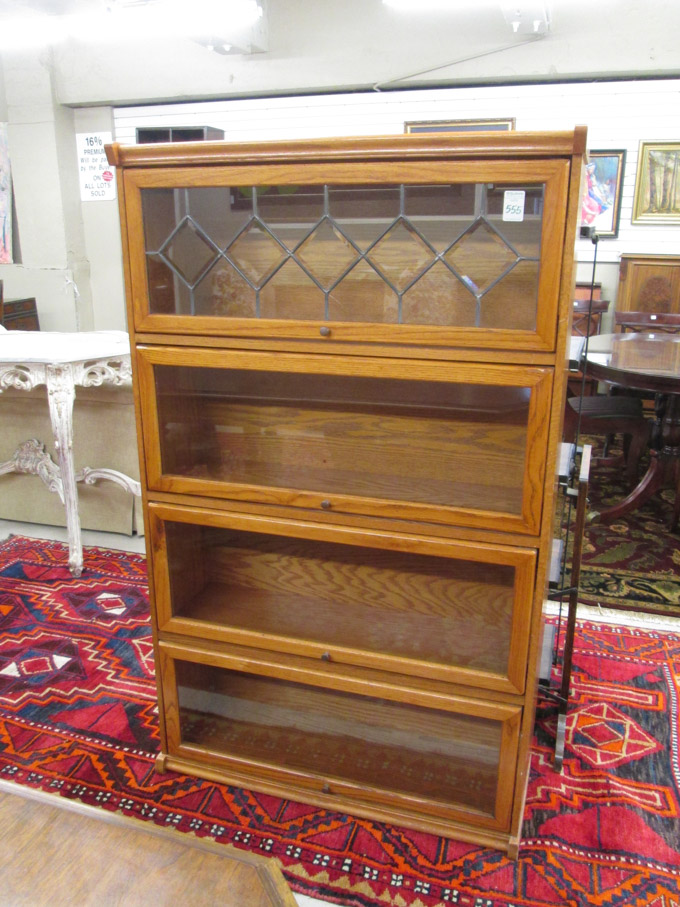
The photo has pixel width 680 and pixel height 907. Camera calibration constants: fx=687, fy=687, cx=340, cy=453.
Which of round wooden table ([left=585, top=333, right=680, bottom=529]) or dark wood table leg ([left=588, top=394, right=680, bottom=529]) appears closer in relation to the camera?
round wooden table ([left=585, top=333, right=680, bottom=529])

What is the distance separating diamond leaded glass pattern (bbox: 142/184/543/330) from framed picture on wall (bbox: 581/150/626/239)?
4.52 meters

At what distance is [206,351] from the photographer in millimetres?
1560

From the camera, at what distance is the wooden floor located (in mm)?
1000

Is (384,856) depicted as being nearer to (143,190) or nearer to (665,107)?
(143,190)

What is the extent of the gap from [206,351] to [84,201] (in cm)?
606

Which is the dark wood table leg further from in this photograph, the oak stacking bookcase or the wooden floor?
the wooden floor

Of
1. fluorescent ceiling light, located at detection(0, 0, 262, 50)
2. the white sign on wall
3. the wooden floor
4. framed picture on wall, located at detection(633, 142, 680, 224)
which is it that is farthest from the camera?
the white sign on wall

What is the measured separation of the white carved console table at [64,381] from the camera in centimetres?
275

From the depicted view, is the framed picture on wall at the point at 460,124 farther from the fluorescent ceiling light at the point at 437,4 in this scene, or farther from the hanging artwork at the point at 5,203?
the hanging artwork at the point at 5,203

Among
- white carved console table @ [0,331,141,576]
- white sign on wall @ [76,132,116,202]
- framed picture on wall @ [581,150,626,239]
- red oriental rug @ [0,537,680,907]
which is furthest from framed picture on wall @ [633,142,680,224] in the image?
white sign on wall @ [76,132,116,202]

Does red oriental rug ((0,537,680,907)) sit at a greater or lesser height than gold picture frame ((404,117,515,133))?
lesser

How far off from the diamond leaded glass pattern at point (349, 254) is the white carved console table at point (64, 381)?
138 centimetres

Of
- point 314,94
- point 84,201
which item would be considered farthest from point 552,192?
point 84,201

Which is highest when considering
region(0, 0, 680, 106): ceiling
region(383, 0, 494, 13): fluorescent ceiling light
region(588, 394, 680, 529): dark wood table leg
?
region(383, 0, 494, 13): fluorescent ceiling light
